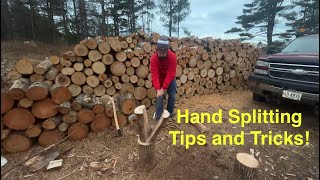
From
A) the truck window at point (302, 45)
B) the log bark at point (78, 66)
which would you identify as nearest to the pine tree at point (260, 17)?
the truck window at point (302, 45)

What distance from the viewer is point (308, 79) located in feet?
13.1

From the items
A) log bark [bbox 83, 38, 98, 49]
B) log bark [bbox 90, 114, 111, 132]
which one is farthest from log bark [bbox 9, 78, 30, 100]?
log bark [bbox 83, 38, 98, 49]

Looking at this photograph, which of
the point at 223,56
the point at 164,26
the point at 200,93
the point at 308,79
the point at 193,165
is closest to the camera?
the point at 193,165

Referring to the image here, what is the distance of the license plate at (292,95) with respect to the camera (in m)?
4.06

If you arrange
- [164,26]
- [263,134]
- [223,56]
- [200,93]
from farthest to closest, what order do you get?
[164,26]
[223,56]
[200,93]
[263,134]

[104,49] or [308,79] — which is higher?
[104,49]

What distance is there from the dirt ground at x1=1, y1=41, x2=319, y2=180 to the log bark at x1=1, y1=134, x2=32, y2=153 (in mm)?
99

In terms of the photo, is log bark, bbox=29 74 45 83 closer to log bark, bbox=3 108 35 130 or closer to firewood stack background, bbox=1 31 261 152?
firewood stack background, bbox=1 31 261 152

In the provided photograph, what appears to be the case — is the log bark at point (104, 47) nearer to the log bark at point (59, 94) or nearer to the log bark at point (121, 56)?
the log bark at point (121, 56)

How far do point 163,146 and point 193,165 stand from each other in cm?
66

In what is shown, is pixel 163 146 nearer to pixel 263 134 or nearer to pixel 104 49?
pixel 263 134

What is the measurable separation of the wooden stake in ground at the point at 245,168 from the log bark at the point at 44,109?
10.1ft

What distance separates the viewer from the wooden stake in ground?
2784mm

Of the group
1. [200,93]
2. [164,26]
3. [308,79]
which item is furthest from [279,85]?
[164,26]
